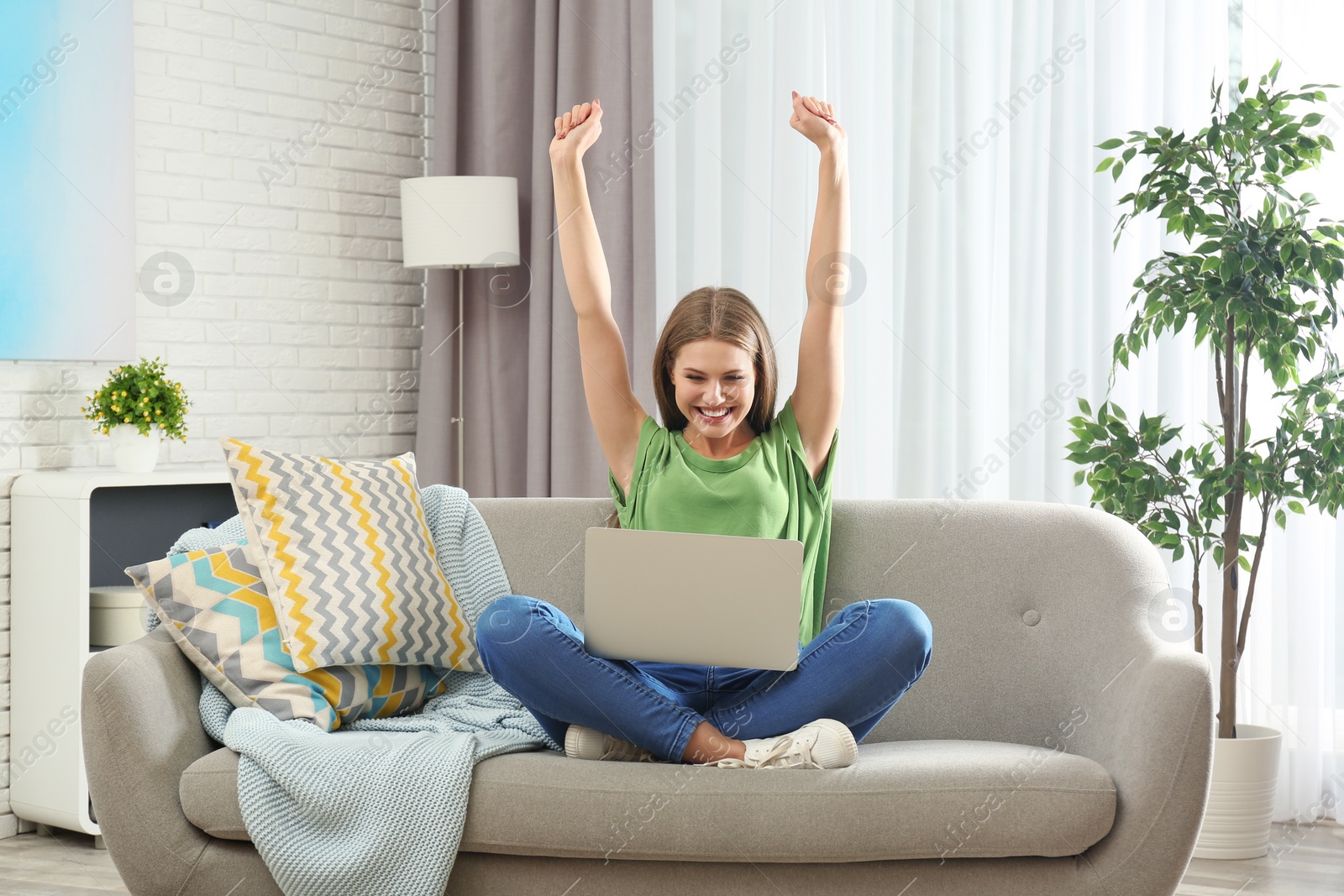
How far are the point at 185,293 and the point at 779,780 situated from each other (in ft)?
7.75

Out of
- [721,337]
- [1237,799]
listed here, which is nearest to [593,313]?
[721,337]

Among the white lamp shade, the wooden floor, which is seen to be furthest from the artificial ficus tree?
the white lamp shade

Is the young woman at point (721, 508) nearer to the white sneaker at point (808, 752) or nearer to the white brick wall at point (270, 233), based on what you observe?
the white sneaker at point (808, 752)

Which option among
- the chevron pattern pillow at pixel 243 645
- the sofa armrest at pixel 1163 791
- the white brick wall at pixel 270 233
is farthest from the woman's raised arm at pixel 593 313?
the white brick wall at pixel 270 233

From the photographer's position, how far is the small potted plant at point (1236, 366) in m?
2.56

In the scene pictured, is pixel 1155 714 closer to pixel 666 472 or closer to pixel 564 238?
pixel 666 472

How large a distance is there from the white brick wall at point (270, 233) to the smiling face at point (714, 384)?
71.5 inches

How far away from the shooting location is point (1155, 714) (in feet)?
5.88

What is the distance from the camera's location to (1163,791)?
176 cm

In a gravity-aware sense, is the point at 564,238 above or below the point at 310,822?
above

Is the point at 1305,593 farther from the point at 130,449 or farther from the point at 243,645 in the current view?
the point at 130,449

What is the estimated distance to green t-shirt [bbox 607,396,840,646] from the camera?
2.11m

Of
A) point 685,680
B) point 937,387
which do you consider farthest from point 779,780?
point 937,387

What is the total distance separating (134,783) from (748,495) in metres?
1.00
